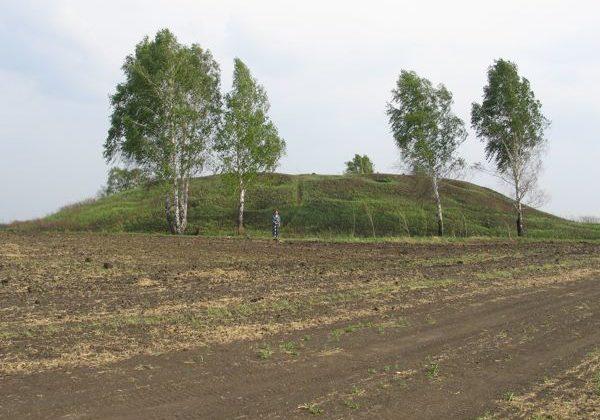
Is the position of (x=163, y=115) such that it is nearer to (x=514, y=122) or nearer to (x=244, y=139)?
(x=244, y=139)

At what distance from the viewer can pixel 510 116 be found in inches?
1748

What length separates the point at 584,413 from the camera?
20.1 ft

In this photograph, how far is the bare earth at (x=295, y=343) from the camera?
251 inches

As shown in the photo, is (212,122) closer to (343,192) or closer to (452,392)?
(343,192)

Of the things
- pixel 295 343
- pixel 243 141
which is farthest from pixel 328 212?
pixel 295 343

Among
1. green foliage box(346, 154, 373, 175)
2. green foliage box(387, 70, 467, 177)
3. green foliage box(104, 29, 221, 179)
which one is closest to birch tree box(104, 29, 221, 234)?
green foliage box(104, 29, 221, 179)

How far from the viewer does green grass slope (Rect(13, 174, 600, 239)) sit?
44219 millimetres

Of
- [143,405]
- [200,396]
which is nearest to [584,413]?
[200,396]

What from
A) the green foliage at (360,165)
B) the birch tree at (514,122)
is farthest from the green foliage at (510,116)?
the green foliage at (360,165)

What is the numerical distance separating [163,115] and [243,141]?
20.0 ft

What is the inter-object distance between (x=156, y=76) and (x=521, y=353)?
34908 mm

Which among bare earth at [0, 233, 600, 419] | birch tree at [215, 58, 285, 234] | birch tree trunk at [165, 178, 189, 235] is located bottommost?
bare earth at [0, 233, 600, 419]

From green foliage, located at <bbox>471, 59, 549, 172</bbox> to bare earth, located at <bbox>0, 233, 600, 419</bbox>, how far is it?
2780 cm

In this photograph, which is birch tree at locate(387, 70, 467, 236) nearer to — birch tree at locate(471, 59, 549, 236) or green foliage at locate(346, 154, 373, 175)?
birch tree at locate(471, 59, 549, 236)
